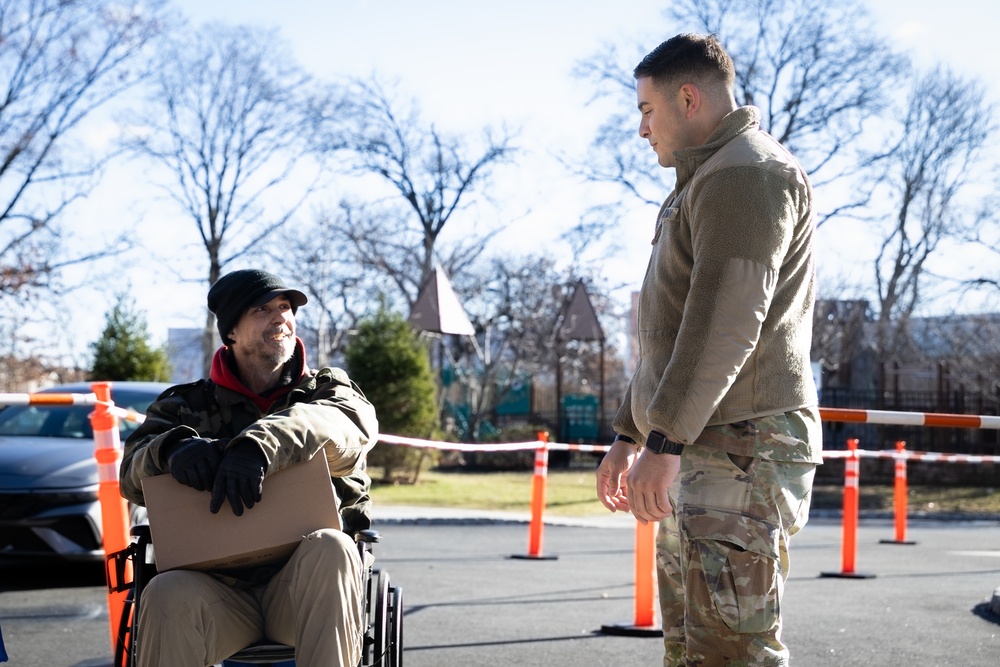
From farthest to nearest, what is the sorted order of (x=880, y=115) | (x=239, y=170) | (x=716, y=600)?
1. (x=239, y=170)
2. (x=880, y=115)
3. (x=716, y=600)

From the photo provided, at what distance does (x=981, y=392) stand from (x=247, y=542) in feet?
79.3

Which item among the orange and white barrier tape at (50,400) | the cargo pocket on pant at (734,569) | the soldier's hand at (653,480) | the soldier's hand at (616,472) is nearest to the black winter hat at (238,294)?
the orange and white barrier tape at (50,400)

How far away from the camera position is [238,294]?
4316mm

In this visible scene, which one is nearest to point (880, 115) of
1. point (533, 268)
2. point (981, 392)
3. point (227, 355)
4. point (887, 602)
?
point (981, 392)

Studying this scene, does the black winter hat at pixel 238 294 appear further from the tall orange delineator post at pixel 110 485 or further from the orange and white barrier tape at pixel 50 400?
the tall orange delineator post at pixel 110 485

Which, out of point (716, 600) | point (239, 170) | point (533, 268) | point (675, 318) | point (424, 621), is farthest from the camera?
point (533, 268)

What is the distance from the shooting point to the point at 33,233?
87.0 ft

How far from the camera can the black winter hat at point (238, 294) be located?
430 cm

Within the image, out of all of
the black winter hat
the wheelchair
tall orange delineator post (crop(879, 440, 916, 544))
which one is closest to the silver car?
the wheelchair

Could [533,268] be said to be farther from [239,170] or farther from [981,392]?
[981,392]

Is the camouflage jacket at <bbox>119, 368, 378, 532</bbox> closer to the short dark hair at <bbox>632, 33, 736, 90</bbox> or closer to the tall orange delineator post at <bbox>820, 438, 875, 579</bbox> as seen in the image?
the short dark hair at <bbox>632, 33, 736, 90</bbox>

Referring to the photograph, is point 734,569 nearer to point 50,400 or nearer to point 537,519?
point 50,400

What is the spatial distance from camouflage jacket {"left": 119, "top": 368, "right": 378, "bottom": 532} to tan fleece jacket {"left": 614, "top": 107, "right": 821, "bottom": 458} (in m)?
1.11

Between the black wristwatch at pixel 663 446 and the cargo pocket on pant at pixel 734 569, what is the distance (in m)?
0.16
